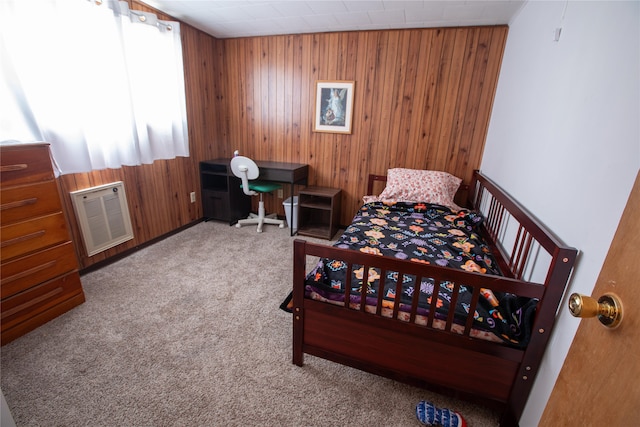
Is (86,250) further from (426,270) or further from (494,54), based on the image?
(494,54)

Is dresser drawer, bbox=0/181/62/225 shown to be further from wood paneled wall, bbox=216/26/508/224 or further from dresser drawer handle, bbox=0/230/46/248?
wood paneled wall, bbox=216/26/508/224

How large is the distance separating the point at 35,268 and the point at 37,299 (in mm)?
194

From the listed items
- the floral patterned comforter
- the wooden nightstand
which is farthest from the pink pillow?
the wooden nightstand

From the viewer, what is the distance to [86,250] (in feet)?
7.47

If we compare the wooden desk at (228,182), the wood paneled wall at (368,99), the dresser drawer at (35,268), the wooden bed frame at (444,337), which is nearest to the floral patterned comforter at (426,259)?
the wooden bed frame at (444,337)

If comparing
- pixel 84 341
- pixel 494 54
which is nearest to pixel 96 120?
pixel 84 341

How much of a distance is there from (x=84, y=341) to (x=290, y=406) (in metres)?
1.27

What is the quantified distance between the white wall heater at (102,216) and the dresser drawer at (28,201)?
52 centimetres

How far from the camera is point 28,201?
1.59m

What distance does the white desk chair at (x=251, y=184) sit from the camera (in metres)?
3.04

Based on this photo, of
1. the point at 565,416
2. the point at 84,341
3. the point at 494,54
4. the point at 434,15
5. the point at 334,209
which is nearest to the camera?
the point at 565,416

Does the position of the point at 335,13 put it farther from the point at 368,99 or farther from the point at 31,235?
the point at 31,235

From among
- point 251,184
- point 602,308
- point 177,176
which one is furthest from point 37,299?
point 602,308

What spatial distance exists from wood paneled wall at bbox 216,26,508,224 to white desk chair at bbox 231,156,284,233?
0.50m
